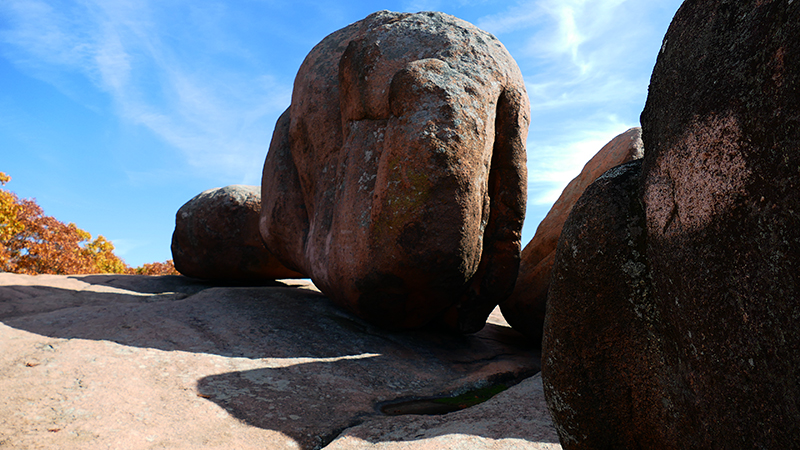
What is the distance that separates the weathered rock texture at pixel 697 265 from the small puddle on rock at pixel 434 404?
1.70 meters

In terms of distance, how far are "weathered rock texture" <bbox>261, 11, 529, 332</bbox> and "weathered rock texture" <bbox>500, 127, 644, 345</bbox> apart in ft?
1.55

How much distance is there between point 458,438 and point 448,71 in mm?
3183

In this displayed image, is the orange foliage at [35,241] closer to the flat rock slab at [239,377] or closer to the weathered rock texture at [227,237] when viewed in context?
the weathered rock texture at [227,237]

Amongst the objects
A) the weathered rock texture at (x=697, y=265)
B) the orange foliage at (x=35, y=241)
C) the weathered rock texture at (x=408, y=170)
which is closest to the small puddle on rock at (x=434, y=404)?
the weathered rock texture at (x=408, y=170)

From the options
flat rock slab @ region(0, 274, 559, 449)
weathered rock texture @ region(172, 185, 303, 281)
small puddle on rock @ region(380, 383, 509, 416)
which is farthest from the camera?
weathered rock texture @ region(172, 185, 303, 281)

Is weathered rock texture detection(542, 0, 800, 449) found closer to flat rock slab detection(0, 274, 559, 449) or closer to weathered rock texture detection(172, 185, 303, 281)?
flat rock slab detection(0, 274, 559, 449)

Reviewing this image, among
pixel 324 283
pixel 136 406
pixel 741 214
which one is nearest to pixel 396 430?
pixel 136 406

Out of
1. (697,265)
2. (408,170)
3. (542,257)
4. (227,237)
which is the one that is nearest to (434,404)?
(408,170)

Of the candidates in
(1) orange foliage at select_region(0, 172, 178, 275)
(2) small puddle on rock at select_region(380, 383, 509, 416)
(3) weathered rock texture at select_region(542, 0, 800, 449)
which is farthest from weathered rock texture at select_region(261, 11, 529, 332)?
(1) orange foliage at select_region(0, 172, 178, 275)

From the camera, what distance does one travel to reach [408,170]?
4.20 metres

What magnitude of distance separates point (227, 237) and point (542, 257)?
4867 millimetres

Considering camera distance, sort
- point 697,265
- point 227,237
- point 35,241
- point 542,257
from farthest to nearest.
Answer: point 35,241 → point 227,237 → point 542,257 → point 697,265

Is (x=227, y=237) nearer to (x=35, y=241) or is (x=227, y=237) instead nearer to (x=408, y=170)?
(x=408, y=170)

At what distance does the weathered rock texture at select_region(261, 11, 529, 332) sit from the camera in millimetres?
4250
